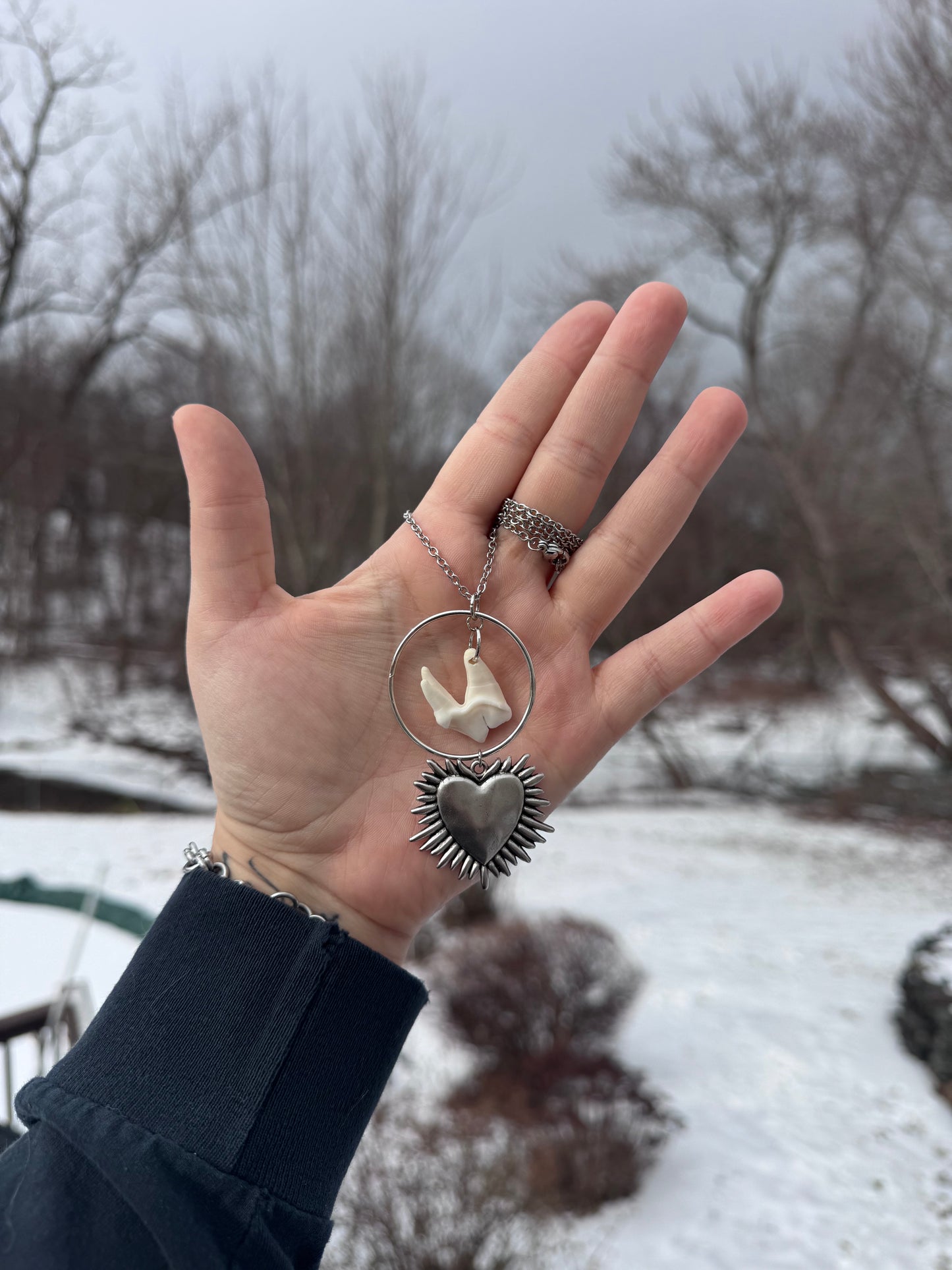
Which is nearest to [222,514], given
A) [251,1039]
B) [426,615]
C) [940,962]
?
[426,615]

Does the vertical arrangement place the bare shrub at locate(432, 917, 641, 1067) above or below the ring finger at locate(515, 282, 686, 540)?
below

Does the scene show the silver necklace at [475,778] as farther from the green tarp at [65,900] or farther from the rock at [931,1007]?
the rock at [931,1007]

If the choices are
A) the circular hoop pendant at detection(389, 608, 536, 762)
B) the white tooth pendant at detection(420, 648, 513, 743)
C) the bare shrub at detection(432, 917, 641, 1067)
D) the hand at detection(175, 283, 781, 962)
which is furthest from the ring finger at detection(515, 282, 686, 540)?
the bare shrub at detection(432, 917, 641, 1067)

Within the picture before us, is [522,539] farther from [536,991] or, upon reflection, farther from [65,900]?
[536,991]

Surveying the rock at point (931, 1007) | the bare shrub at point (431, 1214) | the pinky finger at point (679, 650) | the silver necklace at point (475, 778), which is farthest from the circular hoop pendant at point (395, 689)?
the rock at point (931, 1007)

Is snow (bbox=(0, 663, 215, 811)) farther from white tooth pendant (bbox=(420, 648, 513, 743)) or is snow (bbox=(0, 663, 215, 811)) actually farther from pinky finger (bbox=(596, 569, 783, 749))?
pinky finger (bbox=(596, 569, 783, 749))

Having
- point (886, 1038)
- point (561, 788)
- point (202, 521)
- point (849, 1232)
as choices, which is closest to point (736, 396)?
point (561, 788)

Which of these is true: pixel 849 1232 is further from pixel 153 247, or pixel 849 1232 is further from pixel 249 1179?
pixel 153 247
